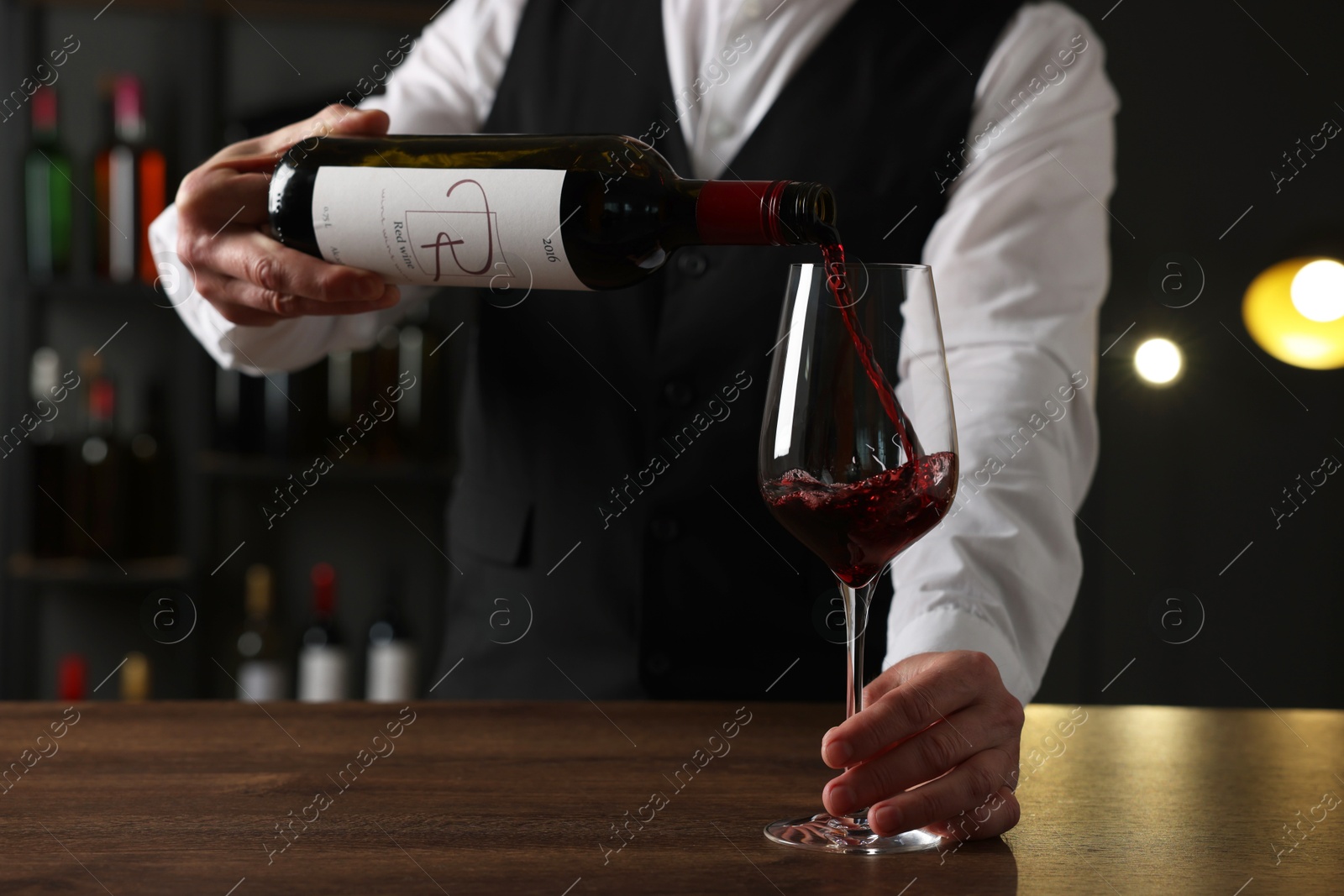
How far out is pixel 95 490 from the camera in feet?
7.05

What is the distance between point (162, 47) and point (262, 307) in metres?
1.66

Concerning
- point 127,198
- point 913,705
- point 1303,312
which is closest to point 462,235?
point 913,705

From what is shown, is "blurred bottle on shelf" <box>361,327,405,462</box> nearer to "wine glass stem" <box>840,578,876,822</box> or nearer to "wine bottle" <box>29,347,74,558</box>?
"wine bottle" <box>29,347,74,558</box>

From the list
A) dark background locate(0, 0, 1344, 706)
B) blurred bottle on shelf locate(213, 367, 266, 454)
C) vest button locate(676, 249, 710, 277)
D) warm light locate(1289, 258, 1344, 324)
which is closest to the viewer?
vest button locate(676, 249, 710, 277)

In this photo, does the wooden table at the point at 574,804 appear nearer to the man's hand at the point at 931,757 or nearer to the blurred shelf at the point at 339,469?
the man's hand at the point at 931,757

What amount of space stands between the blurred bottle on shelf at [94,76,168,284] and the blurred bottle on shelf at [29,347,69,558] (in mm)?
221

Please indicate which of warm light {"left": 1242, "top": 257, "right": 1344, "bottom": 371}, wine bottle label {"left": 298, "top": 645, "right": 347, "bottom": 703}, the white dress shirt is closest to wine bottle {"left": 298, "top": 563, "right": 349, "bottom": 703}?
wine bottle label {"left": 298, "top": 645, "right": 347, "bottom": 703}

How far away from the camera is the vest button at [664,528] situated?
1.18 m

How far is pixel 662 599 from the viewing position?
119 centimetres

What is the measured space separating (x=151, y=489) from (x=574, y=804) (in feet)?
5.87

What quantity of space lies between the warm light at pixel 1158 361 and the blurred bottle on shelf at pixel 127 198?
6.03 feet

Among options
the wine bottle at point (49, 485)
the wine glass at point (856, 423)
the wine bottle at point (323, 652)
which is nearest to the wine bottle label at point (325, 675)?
the wine bottle at point (323, 652)

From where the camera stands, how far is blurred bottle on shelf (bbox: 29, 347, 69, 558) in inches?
84.7

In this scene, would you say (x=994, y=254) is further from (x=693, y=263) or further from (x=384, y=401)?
(x=384, y=401)
